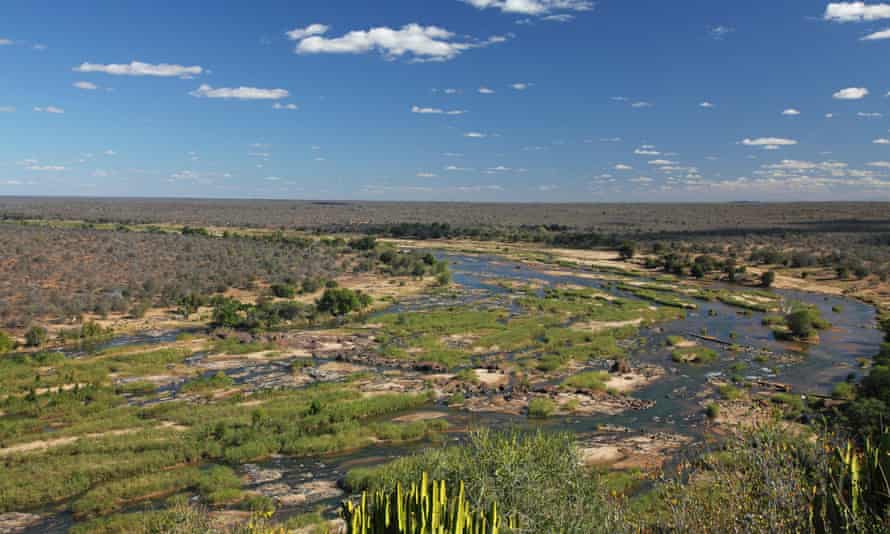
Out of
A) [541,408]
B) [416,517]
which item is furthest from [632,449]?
[416,517]

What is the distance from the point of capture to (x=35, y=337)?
3528 centimetres

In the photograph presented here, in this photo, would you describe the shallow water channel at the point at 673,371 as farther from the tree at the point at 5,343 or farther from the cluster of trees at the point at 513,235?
the cluster of trees at the point at 513,235


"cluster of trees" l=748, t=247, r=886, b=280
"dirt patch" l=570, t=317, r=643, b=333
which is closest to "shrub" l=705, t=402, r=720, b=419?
"dirt patch" l=570, t=317, r=643, b=333

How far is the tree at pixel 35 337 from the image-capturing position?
115 ft

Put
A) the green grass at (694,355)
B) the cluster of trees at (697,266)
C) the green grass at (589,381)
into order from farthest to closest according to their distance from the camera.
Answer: the cluster of trees at (697,266) < the green grass at (694,355) < the green grass at (589,381)

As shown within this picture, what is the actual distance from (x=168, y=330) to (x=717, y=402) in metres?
35.3

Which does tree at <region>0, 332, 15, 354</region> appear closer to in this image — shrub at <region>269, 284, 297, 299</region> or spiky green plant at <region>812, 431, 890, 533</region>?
shrub at <region>269, 284, 297, 299</region>

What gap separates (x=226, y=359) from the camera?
3362 centimetres

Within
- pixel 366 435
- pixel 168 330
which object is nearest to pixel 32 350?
pixel 168 330

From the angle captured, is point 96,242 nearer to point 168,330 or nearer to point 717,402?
point 168,330

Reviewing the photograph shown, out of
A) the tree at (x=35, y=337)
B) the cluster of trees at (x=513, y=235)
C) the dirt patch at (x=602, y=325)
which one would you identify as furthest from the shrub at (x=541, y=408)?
the cluster of trees at (x=513, y=235)

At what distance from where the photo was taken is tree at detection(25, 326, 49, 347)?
35.2m

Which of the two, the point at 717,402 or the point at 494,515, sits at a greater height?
the point at 494,515

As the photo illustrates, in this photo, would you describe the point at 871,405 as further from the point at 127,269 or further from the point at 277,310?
the point at 127,269
